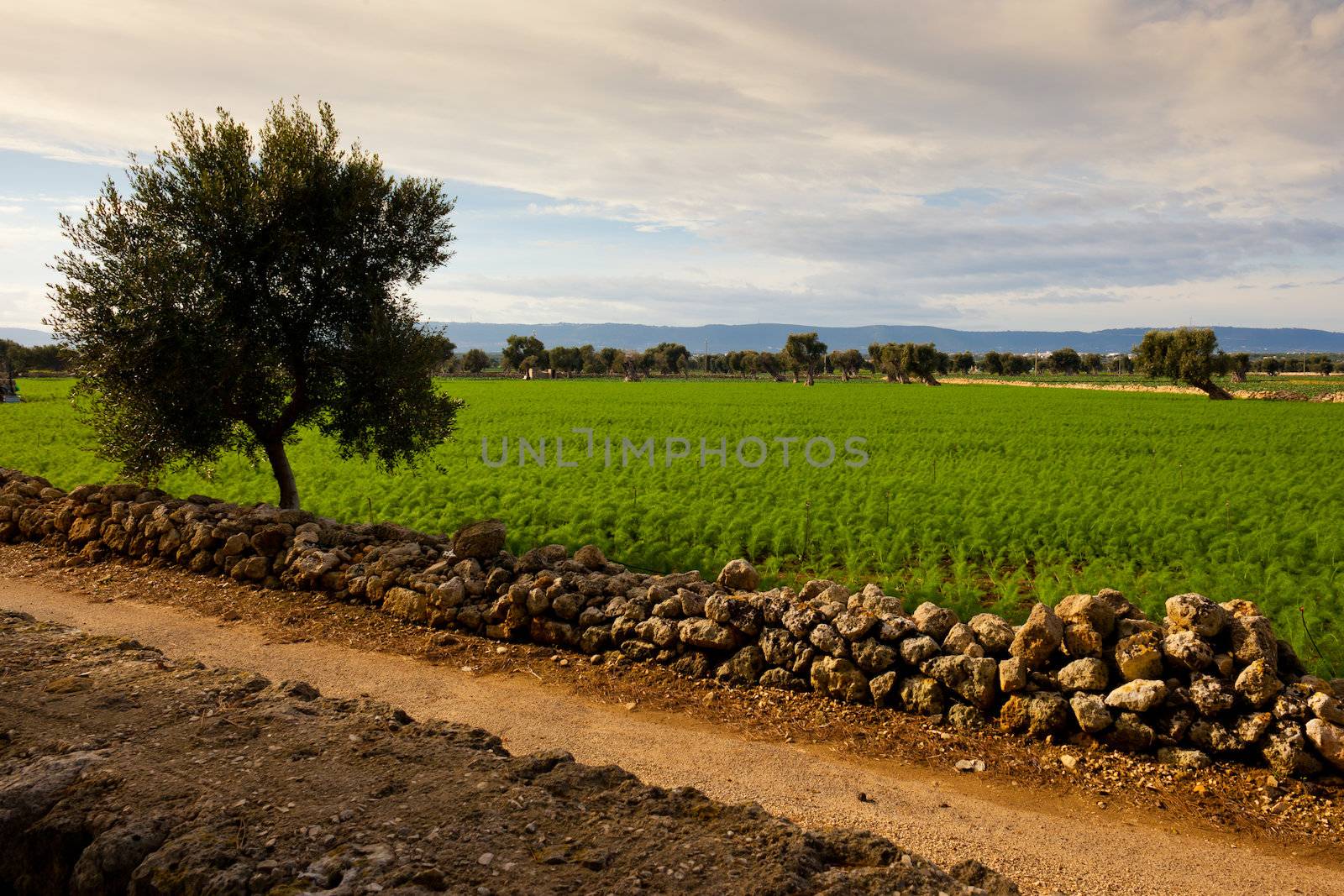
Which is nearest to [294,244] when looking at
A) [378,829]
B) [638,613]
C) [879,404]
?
[638,613]

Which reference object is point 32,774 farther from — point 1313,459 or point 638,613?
point 1313,459

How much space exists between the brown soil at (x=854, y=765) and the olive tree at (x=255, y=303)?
5.13 m

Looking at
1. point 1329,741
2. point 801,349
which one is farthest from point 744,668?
point 801,349

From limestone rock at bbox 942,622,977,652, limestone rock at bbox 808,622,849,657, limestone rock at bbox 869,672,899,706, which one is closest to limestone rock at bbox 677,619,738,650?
limestone rock at bbox 808,622,849,657

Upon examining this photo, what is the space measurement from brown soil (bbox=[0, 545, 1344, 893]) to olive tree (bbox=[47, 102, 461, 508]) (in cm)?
513

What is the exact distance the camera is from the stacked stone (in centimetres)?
768

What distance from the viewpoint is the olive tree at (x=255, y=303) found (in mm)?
14742

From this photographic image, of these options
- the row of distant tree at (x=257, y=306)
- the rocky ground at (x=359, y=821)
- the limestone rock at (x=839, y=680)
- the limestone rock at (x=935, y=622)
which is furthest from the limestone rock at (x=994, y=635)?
the row of distant tree at (x=257, y=306)

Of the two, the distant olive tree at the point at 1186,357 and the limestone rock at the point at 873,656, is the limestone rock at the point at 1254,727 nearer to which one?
the limestone rock at the point at 873,656

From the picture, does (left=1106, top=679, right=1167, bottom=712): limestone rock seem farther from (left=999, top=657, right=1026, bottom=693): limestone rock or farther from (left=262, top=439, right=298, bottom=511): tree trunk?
(left=262, top=439, right=298, bottom=511): tree trunk

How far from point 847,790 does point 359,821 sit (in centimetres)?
424

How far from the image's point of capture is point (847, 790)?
7.20 metres

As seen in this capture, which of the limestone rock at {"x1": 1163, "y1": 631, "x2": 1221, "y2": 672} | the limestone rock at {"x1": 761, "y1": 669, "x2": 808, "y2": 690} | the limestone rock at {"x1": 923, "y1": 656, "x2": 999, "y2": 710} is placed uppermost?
the limestone rock at {"x1": 1163, "y1": 631, "x2": 1221, "y2": 672}

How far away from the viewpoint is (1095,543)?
16.4 metres
